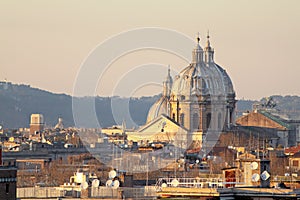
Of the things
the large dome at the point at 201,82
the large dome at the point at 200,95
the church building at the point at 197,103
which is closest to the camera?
the church building at the point at 197,103

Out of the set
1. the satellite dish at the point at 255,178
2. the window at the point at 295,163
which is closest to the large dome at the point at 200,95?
the window at the point at 295,163

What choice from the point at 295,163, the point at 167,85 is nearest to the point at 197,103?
the point at 167,85

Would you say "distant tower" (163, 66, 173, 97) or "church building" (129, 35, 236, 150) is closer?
"church building" (129, 35, 236, 150)

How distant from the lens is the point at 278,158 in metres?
120

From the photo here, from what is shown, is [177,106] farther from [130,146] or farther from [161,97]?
[130,146]

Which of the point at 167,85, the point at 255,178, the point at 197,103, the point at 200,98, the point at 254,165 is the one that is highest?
the point at 167,85

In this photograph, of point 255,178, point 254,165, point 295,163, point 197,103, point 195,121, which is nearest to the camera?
point 255,178

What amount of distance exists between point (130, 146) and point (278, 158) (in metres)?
28.8

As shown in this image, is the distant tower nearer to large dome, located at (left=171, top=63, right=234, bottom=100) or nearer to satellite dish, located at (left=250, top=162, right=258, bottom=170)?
large dome, located at (left=171, top=63, right=234, bottom=100)

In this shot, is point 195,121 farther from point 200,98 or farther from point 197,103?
point 200,98

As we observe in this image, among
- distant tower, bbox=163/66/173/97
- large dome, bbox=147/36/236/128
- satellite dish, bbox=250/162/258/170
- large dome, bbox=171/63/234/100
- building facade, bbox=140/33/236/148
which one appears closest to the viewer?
satellite dish, bbox=250/162/258/170

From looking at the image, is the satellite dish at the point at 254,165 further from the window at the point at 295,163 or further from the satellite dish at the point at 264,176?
the window at the point at 295,163

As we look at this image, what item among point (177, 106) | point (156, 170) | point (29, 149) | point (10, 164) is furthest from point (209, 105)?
point (10, 164)

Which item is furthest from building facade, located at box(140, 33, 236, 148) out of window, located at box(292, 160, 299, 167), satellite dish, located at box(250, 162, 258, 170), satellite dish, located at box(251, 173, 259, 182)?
satellite dish, located at box(251, 173, 259, 182)
